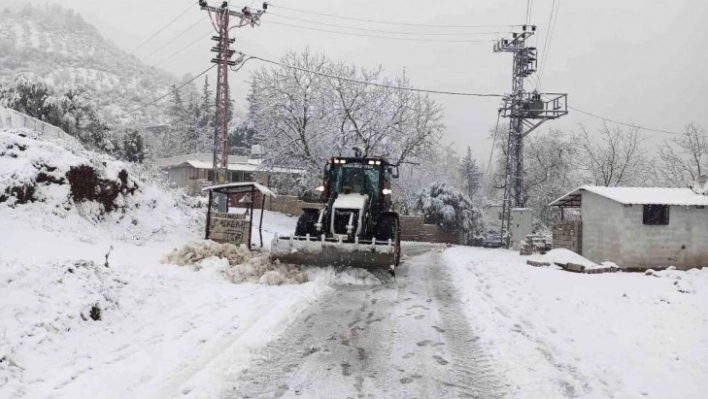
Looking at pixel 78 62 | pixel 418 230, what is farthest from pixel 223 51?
pixel 78 62

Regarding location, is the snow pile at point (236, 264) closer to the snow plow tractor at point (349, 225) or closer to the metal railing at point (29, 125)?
the snow plow tractor at point (349, 225)

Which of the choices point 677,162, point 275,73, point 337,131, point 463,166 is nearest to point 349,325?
point 337,131

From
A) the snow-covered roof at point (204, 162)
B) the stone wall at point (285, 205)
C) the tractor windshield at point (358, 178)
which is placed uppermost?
the snow-covered roof at point (204, 162)

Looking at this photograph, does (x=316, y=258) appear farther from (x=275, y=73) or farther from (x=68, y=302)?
(x=275, y=73)

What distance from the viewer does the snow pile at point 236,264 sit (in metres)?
9.91

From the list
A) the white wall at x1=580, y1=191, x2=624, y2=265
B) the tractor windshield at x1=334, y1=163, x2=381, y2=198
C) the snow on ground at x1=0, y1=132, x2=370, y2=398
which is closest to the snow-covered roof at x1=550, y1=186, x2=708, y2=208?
the white wall at x1=580, y1=191, x2=624, y2=265

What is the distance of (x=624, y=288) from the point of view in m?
11.8

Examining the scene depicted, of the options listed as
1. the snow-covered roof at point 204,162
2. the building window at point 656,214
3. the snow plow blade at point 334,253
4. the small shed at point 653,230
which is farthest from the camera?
the snow-covered roof at point 204,162

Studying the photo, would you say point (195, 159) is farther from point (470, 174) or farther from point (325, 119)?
point (470, 174)

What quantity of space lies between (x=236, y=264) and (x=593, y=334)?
7.18m

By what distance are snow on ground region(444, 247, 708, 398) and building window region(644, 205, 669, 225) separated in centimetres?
567

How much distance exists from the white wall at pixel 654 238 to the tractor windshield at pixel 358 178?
33.0ft

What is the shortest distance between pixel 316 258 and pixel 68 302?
5.37 meters

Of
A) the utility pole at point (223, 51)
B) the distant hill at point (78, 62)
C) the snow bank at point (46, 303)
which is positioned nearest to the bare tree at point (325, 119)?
the utility pole at point (223, 51)
